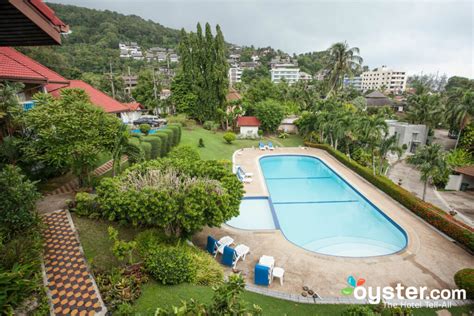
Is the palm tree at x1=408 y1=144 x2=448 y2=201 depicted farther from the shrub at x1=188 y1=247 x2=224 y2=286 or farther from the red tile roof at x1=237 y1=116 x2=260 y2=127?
the red tile roof at x1=237 y1=116 x2=260 y2=127

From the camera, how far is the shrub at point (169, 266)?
7008 mm

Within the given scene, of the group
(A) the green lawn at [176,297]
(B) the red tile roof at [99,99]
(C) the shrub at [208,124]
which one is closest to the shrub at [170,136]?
(B) the red tile roof at [99,99]

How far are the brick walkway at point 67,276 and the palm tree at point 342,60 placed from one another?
126 feet

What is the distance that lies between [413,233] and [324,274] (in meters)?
6.17

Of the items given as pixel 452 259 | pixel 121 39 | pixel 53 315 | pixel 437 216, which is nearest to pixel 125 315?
pixel 53 315

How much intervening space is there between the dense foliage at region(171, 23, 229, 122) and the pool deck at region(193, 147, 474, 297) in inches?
993

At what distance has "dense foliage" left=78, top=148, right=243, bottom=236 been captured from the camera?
7.70 meters

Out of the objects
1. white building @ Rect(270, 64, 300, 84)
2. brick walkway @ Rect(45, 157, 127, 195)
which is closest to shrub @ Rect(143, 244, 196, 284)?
brick walkway @ Rect(45, 157, 127, 195)

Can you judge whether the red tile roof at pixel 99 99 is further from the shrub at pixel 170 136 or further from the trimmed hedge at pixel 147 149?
the trimmed hedge at pixel 147 149

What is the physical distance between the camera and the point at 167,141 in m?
20.1

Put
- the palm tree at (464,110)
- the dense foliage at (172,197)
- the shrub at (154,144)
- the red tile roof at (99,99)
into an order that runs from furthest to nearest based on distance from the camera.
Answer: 1. the palm tree at (464,110)
2. the red tile roof at (99,99)
3. the shrub at (154,144)
4. the dense foliage at (172,197)

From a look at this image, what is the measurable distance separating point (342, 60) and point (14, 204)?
131ft

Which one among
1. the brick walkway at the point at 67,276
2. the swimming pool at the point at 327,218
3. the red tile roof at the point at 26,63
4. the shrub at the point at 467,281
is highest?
the red tile roof at the point at 26,63

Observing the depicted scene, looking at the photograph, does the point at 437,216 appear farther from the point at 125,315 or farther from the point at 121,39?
the point at 121,39
